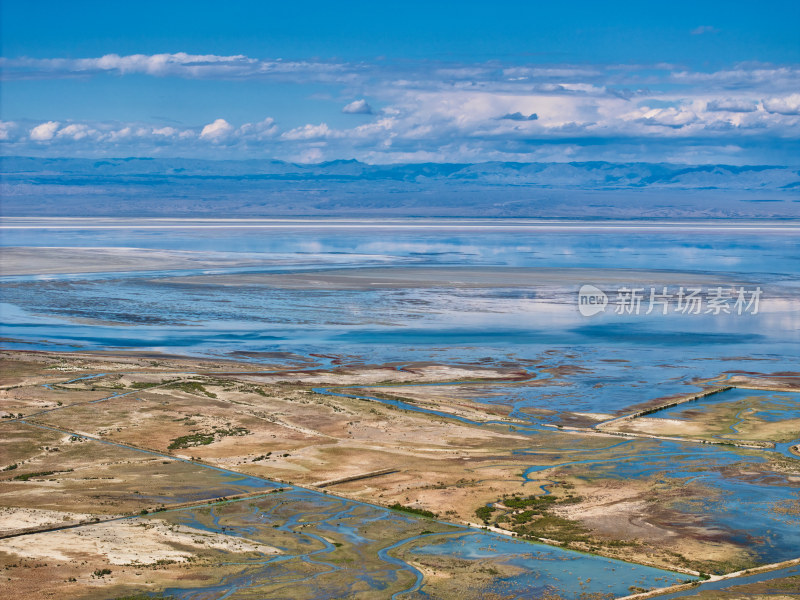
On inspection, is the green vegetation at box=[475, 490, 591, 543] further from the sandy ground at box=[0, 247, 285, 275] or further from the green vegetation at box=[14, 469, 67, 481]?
the sandy ground at box=[0, 247, 285, 275]

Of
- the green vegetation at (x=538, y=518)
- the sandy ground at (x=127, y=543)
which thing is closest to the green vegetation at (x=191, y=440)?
the sandy ground at (x=127, y=543)

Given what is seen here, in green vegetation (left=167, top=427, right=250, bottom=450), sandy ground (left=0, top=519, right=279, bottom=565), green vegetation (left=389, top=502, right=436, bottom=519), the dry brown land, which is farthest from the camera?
green vegetation (left=167, top=427, right=250, bottom=450)

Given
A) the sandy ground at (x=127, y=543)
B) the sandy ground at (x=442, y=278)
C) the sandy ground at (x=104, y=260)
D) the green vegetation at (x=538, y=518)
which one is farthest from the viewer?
the sandy ground at (x=104, y=260)

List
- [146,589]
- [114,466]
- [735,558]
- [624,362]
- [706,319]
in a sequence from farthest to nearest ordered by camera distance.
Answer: [706,319]
[624,362]
[114,466]
[735,558]
[146,589]

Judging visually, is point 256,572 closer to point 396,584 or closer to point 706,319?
point 396,584

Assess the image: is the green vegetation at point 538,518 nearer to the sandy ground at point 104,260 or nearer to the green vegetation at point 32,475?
the green vegetation at point 32,475

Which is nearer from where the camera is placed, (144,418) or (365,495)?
(365,495)

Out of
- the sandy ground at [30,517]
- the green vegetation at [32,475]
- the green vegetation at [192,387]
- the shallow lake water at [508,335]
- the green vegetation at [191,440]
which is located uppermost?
the shallow lake water at [508,335]

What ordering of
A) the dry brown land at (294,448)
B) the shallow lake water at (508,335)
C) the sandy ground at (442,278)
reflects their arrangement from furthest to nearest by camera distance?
the sandy ground at (442,278) < the shallow lake water at (508,335) < the dry brown land at (294,448)

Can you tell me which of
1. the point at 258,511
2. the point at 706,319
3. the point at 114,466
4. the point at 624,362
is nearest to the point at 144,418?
the point at 114,466

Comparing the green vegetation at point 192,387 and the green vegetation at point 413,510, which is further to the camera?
the green vegetation at point 192,387

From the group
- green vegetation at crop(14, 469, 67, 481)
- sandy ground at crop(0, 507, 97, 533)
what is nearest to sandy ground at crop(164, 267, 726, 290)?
green vegetation at crop(14, 469, 67, 481)
